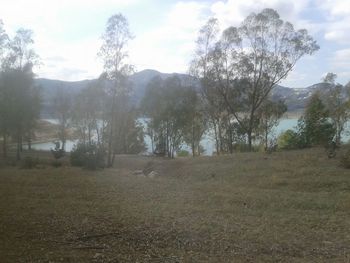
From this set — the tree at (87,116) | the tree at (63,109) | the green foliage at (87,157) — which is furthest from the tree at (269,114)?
the tree at (63,109)

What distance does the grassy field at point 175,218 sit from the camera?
760 cm

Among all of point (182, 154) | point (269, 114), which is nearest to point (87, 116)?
point (182, 154)

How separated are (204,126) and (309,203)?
35503 millimetres

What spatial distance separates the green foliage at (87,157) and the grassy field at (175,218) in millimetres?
3307

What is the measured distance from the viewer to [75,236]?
27.6 feet

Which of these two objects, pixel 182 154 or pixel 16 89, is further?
pixel 182 154

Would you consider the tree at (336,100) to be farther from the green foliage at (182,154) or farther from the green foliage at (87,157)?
the green foliage at (87,157)

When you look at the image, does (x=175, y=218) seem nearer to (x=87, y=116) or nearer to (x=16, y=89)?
(x=16, y=89)

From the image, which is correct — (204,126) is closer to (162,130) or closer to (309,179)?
(162,130)

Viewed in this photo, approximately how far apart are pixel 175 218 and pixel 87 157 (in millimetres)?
12606

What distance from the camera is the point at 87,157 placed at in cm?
2170

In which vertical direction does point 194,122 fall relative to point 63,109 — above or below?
below

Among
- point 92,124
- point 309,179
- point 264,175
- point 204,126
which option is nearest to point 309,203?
point 309,179

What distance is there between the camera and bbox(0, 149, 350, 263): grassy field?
7.60 m
